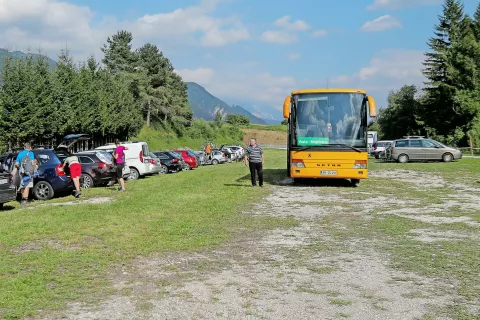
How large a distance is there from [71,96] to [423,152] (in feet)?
90.9

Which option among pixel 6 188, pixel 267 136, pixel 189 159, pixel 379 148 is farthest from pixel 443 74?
pixel 6 188

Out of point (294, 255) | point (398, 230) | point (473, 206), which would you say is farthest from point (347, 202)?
point (294, 255)

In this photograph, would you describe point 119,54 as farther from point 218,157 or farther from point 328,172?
point 328,172

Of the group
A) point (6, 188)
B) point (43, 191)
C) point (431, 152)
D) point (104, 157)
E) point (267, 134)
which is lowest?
point (43, 191)

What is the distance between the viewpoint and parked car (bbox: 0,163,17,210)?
13.4m

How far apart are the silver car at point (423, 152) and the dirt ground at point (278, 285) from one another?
2712cm

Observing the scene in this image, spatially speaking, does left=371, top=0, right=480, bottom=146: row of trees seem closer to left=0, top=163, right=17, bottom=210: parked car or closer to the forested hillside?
the forested hillside

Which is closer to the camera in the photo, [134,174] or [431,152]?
[134,174]

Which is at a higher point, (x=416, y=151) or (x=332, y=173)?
(x=416, y=151)

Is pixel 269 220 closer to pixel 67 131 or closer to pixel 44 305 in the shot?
pixel 44 305

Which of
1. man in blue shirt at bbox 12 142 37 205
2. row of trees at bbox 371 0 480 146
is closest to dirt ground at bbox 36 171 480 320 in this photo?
man in blue shirt at bbox 12 142 37 205

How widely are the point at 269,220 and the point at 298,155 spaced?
6.58 m

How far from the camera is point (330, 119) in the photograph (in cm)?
1697

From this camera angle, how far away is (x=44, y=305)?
514cm
